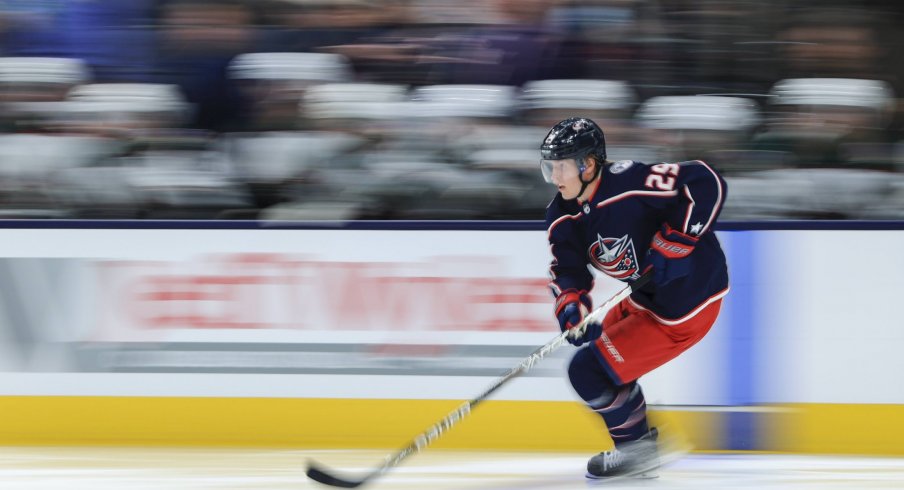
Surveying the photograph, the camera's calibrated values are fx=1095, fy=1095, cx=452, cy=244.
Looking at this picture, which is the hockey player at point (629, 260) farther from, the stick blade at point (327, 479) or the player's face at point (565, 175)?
the stick blade at point (327, 479)

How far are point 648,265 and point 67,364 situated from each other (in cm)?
210

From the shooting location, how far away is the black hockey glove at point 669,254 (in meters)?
3.01

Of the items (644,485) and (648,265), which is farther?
(644,485)

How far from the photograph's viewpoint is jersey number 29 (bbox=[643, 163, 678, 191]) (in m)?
3.04

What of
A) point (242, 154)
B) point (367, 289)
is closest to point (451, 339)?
point (367, 289)

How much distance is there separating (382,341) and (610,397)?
0.91 m

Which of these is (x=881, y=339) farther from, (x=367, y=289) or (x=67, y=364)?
(x=67, y=364)

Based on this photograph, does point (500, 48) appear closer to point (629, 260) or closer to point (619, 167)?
point (619, 167)

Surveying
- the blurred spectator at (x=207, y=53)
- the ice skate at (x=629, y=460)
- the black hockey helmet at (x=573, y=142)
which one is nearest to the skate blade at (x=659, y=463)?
the ice skate at (x=629, y=460)

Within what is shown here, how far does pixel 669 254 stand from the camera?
9.90 feet

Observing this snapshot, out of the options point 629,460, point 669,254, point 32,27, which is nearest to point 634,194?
point 669,254

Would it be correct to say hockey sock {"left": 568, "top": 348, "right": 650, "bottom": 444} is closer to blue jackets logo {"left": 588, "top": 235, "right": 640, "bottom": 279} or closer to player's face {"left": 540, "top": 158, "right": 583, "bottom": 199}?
blue jackets logo {"left": 588, "top": 235, "right": 640, "bottom": 279}

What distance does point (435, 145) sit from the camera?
12.9ft

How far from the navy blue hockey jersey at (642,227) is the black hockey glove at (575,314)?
4 cm
